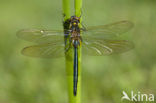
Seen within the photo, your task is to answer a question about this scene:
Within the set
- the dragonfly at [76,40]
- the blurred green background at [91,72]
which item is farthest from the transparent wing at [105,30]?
the blurred green background at [91,72]

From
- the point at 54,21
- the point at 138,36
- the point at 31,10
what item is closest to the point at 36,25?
the point at 54,21

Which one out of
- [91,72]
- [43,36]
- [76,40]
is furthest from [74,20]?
[91,72]

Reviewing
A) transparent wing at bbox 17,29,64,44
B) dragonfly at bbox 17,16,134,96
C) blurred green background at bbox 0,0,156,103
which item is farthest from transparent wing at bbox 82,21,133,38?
blurred green background at bbox 0,0,156,103

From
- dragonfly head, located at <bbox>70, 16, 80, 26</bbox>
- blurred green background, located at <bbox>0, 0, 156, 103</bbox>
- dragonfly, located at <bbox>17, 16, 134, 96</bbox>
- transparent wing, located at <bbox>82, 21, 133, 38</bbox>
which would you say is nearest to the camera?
dragonfly head, located at <bbox>70, 16, 80, 26</bbox>

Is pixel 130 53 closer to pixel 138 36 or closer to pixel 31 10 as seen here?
pixel 138 36

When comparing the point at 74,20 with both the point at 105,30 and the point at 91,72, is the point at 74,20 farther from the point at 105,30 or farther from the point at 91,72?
the point at 91,72

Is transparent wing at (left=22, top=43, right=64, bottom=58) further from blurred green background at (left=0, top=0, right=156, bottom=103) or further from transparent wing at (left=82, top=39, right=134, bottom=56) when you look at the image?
blurred green background at (left=0, top=0, right=156, bottom=103)

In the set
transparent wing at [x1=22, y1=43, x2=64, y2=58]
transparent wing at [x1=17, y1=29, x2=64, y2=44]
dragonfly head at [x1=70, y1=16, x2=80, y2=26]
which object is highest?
dragonfly head at [x1=70, y1=16, x2=80, y2=26]
